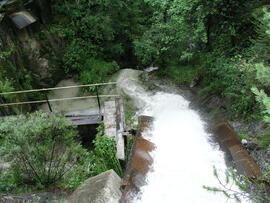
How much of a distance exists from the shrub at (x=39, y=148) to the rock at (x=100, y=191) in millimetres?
1148

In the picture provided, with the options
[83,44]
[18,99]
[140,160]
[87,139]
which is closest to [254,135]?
[140,160]

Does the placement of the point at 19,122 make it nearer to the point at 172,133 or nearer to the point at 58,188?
the point at 58,188

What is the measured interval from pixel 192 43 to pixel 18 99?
24.7 feet

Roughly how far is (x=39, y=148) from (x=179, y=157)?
12.1 ft

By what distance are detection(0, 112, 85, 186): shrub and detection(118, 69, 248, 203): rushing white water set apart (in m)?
2.06

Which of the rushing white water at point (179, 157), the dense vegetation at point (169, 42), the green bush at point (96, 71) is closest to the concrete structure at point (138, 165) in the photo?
the rushing white water at point (179, 157)

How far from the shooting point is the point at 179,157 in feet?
21.6

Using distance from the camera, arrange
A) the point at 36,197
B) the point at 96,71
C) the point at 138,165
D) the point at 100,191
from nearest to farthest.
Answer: the point at 100,191 < the point at 36,197 < the point at 138,165 < the point at 96,71

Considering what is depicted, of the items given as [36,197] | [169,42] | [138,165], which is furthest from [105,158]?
[169,42]

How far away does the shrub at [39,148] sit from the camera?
4910 mm

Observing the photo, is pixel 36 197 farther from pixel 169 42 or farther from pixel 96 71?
pixel 169 42

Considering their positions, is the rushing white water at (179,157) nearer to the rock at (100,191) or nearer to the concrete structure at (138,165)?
the concrete structure at (138,165)

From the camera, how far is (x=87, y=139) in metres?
7.89

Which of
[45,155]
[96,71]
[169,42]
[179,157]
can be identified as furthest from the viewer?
[96,71]
